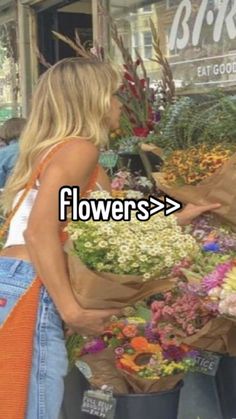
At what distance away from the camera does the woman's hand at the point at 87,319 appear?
82.6 inches

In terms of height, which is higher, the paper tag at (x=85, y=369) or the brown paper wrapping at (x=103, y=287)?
the brown paper wrapping at (x=103, y=287)

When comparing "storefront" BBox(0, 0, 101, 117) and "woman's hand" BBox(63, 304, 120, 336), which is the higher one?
"storefront" BBox(0, 0, 101, 117)

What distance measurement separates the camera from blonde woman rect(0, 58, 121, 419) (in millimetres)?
2096

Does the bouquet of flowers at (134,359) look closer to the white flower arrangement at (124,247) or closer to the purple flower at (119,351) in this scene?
the purple flower at (119,351)

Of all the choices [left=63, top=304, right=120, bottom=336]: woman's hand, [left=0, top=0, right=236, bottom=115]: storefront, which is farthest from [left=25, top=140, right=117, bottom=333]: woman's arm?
[left=0, top=0, right=236, bottom=115]: storefront

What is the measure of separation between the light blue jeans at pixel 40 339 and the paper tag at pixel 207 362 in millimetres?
735

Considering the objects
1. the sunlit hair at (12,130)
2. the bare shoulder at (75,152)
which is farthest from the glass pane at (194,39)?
the bare shoulder at (75,152)

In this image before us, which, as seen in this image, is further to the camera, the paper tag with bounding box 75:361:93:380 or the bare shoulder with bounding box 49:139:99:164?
the paper tag with bounding box 75:361:93:380

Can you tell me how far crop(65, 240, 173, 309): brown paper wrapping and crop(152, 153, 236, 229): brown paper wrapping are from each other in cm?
53

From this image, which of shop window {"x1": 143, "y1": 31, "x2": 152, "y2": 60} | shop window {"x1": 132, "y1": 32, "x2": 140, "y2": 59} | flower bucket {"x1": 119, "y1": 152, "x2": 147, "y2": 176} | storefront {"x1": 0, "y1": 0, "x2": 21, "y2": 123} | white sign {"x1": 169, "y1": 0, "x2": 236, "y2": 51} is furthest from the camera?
storefront {"x1": 0, "y1": 0, "x2": 21, "y2": 123}

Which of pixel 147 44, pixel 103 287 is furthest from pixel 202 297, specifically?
pixel 147 44

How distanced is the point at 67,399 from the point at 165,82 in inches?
67.0

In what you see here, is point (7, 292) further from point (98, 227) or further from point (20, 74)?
point (20, 74)

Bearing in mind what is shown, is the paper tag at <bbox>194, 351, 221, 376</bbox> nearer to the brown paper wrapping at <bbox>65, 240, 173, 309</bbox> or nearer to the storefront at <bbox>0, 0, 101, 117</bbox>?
the brown paper wrapping at <bbox>65, 240, 173, 309</bbox>
